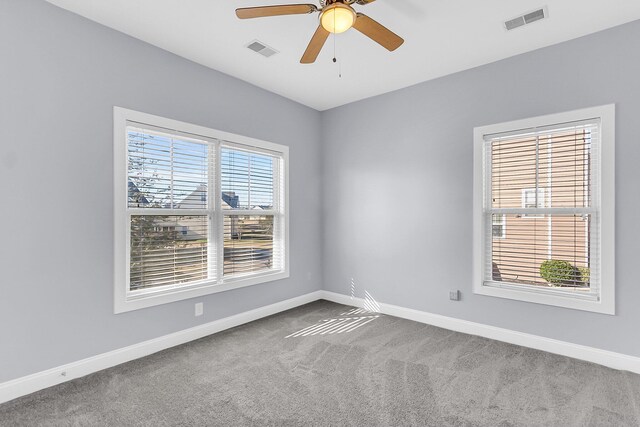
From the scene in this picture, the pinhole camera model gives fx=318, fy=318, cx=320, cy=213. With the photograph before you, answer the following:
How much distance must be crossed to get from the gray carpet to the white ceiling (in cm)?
290

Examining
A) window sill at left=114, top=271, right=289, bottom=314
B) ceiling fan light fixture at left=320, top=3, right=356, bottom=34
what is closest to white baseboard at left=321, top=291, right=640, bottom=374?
window sill at left=114, top=271, right=289, bottom=314

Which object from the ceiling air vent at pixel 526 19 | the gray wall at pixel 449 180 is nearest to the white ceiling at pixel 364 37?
the ceiling air vent at pixel 526 19

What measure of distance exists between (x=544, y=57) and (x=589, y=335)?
102 inches

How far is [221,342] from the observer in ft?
10.6

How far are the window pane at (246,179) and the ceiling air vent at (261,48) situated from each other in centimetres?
111

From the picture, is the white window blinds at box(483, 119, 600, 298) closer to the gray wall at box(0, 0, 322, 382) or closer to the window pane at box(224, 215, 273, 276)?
the window pane at box(224, 215, 273, 276)

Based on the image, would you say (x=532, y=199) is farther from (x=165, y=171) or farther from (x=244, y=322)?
(x=165, y=171)

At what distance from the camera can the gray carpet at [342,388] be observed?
2066mm

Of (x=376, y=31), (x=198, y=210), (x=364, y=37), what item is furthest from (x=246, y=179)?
(x=376, y=31)

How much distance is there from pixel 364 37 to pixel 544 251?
269 centimetres

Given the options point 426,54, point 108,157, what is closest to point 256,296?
point 108,157

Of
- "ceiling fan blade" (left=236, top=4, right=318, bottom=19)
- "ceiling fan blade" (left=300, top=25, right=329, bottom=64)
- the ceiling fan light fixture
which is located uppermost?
"ceiling fan blade" (left=236, top=4, right=318, bottom=19)

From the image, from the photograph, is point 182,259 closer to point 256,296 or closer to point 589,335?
point 256,296

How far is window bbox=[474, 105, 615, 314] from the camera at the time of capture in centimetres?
278
